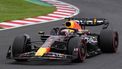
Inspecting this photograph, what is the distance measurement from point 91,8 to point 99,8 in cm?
46

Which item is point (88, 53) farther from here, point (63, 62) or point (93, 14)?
point (93, 14)

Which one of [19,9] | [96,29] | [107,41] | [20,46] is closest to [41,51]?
[20,46]

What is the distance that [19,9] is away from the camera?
1155 inches

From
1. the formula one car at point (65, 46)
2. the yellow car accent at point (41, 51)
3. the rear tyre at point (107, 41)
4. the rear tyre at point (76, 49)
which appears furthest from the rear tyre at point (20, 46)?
the rear tyre at point (107, 41)

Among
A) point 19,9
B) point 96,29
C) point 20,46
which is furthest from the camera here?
point 19,9

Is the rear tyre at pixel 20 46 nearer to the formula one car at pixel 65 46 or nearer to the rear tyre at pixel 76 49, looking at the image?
the formula one car at pixel 65 46

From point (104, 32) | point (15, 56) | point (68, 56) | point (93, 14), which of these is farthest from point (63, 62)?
point (93, 14)

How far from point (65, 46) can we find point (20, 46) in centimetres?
103

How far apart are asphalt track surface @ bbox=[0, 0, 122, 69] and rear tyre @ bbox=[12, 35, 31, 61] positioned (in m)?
0.21

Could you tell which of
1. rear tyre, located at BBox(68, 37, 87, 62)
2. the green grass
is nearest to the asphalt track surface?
rear tyre, located at BBox(68, 37, 87, 62)

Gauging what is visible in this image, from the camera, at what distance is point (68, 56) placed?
38.4ft

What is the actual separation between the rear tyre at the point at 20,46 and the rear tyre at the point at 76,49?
3.43ft

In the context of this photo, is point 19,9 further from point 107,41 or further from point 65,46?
point 65,46

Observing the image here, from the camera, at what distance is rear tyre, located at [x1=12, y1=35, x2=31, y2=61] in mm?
12031
